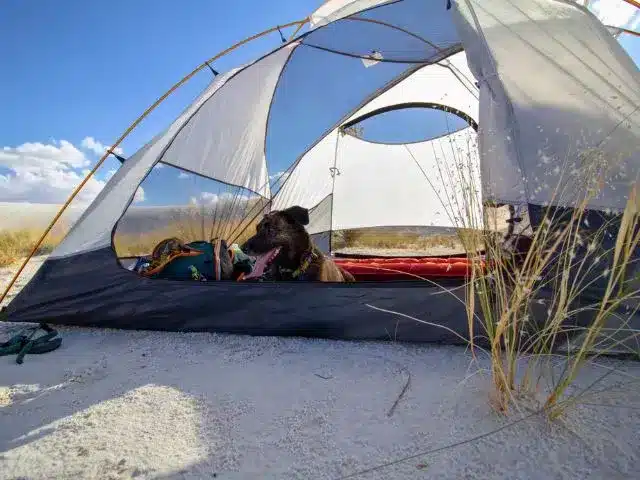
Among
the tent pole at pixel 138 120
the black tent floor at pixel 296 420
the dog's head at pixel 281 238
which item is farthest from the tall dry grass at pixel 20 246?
the black tent floor at pixel 296 420

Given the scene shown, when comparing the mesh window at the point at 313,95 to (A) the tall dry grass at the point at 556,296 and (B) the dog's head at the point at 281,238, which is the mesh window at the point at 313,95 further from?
(A) the tall dry grass at the point at 556,296

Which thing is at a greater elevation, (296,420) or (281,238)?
(281,238)

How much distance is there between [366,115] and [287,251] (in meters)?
2.70

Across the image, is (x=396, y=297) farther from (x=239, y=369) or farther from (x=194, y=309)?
(x=194, y=309)

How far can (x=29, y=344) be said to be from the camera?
308cm

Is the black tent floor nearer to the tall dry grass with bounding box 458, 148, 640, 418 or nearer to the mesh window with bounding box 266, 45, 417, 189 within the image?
the tall dry grass with bounding box 458, 148, 640, 418

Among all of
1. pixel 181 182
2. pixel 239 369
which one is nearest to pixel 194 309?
pixel 239 369

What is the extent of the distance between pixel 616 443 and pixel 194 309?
2824mm

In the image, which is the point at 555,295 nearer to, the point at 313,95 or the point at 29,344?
the point at 29,344

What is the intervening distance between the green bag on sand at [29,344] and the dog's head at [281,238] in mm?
1814

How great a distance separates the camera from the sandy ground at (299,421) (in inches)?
64.1

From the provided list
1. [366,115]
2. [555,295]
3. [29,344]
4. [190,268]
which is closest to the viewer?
[555,295]

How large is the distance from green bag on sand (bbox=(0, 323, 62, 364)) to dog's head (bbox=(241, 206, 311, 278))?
5.95ft

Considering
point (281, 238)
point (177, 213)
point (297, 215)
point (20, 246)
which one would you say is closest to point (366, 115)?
point (297, 215)
